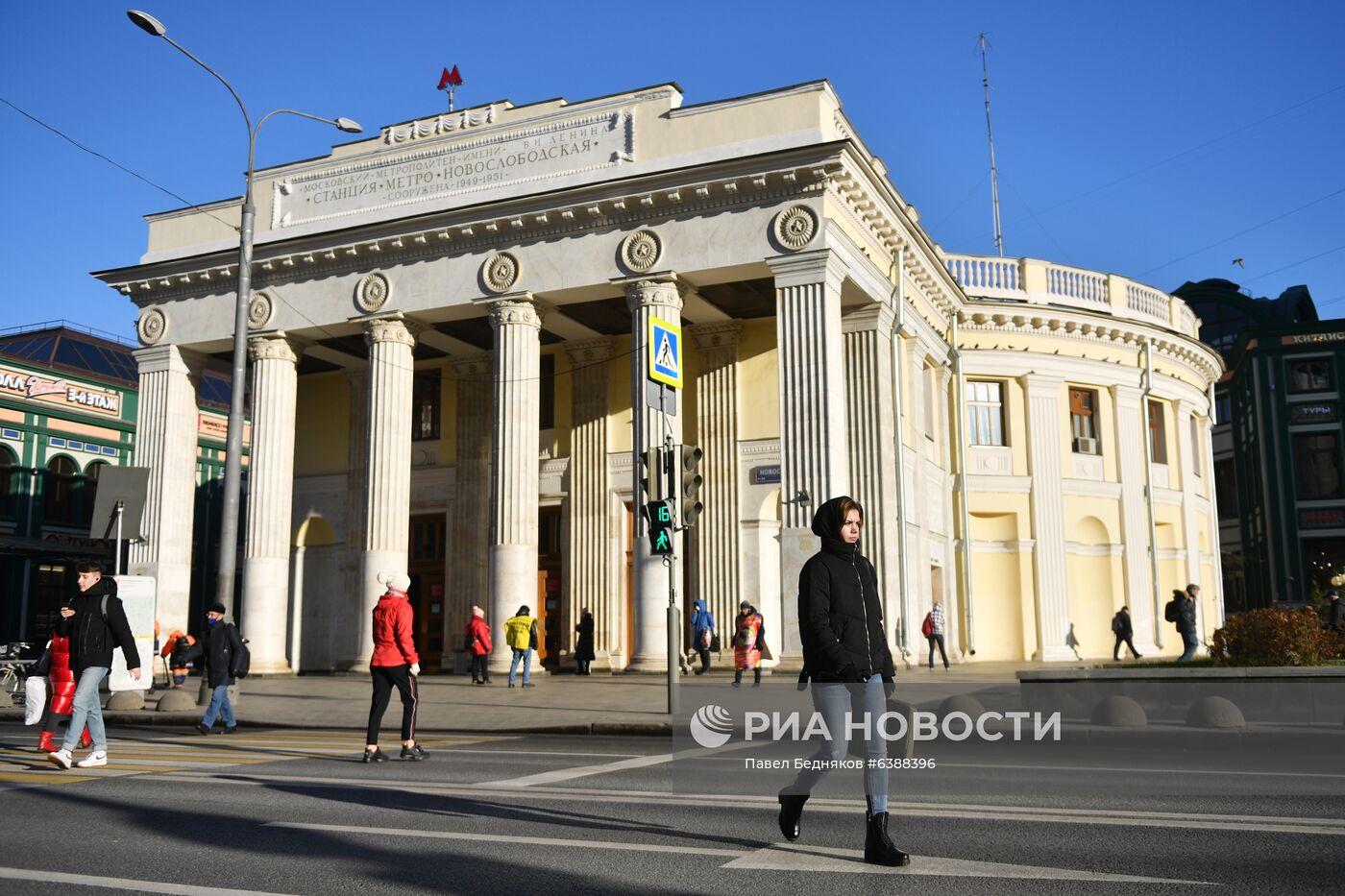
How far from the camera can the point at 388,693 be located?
1105 cm

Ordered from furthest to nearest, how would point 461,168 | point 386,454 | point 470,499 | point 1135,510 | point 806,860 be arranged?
point 1135,510
point 470,499
point 461,168
point 386,454
point 806,860

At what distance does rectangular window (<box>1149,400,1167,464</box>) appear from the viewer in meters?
37.8

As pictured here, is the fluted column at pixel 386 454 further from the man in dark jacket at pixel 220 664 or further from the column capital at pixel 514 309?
the man in dark jacket at pixel 220 664

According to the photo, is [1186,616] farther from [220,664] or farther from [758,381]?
Answer: [220,664]

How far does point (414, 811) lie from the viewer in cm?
762

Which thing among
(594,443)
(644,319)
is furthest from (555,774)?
(594,443)

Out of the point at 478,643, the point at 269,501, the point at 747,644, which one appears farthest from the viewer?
the point at 269,501

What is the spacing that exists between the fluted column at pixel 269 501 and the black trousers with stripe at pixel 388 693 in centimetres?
1889

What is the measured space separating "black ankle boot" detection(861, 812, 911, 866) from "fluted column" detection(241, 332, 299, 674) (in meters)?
25.3

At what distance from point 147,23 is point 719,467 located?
15.4 meters

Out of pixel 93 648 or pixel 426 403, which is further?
pixel 426 403

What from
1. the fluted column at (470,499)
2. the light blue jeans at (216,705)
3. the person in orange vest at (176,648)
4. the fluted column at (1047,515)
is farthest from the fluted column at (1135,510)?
the light blue jeans at (216,705)

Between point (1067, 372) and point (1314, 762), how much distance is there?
26123 millimetres

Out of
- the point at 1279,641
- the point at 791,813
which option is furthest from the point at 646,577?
the point at 791,813
